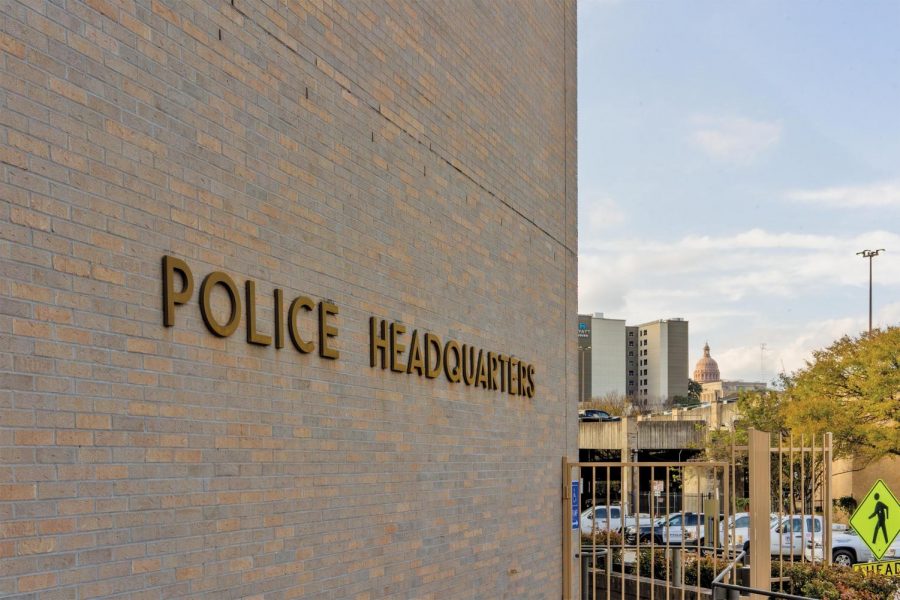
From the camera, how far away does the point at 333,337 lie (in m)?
6.19

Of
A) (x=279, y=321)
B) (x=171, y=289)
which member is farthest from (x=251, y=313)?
(x=171, y=289)

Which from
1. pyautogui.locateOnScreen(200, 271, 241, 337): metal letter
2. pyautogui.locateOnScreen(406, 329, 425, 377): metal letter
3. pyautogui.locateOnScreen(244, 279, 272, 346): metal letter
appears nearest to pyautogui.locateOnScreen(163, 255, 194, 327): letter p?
pyautogui.locateOnScreen(200, 271, 241, 337): metal letter

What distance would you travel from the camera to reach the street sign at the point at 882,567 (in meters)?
13.6

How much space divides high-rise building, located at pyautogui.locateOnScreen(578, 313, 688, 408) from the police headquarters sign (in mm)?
125099

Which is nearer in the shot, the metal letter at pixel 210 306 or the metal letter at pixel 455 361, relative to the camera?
the metal letter at pixel 210 306

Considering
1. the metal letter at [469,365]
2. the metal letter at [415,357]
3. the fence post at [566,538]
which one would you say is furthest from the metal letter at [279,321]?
→ the fence post at [566,538]

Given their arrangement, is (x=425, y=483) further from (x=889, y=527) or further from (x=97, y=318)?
(x=889, y=527)

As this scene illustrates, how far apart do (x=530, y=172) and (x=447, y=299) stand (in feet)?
8.79

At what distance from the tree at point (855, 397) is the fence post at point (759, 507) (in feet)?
66.7

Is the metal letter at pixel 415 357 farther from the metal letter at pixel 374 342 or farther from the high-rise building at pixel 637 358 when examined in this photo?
the high-rise building at pixel 637 358

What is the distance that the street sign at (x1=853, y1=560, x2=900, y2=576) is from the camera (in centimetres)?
1356

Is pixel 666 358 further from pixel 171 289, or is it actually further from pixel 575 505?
pixel 171 289

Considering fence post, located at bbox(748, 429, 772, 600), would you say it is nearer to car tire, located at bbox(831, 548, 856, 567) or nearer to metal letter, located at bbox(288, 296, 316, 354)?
metal letter, located at bbox(288, 296, 316, 354)

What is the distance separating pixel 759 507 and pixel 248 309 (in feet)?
20.5
